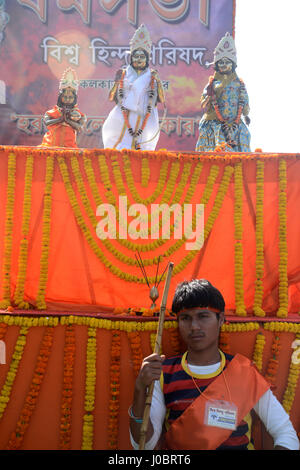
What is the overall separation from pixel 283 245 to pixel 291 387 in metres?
0.87

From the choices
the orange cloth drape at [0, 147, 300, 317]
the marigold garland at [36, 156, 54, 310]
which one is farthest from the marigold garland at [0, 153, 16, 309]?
the marigold garland at [36, 156, 54, 310]

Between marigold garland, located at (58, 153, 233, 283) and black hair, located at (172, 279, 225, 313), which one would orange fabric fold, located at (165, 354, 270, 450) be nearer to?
black hair, located at (172, 279, 225, 313)

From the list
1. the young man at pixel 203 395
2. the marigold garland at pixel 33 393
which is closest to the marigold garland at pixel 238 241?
the young man at pixel 203 395

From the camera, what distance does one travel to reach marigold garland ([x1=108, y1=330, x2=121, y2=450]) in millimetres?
2389

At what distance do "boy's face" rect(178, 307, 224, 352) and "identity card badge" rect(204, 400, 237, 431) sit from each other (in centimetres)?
26

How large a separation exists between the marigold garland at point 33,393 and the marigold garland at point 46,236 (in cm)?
27

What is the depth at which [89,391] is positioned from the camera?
2.45 metres

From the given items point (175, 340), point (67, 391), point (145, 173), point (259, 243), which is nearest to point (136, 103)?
point (145, 173)

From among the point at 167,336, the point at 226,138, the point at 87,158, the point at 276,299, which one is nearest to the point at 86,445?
the point at 167,336

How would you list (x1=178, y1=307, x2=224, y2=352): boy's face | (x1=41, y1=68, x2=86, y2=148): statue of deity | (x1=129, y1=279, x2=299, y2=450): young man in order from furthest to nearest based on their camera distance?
(x1=41, y1=68, x2=86, y2=148): statue of deity
(x1=178, y1=307, x2=224, y2=352): boy's face
(x1=129, y1=279, x2=299, y2=450): young man

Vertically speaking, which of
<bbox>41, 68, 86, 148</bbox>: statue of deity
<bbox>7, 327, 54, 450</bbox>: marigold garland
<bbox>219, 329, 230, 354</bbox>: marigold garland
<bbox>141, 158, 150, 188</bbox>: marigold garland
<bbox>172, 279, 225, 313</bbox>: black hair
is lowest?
<bbox>7, 327, 54, 450</bbox>: marigold garland

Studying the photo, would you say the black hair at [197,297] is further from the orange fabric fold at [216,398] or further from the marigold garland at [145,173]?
the marigold garland at [145,173]

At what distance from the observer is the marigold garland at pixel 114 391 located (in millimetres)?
2389
